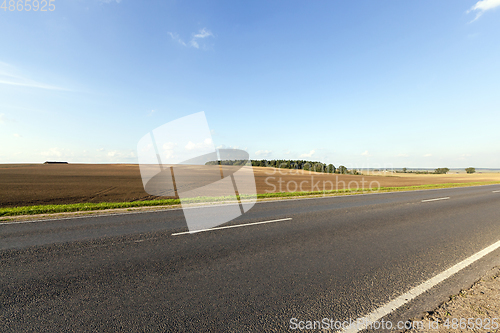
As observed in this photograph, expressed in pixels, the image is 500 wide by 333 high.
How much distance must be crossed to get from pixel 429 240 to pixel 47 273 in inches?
336

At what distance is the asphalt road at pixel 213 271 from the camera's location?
2701 millimetres

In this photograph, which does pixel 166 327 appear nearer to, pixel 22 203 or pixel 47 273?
pixel 47 273

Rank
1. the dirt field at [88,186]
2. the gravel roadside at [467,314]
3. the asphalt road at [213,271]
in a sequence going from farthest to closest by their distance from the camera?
the dirt field at [88,186]
the asphalt road at [213,271]
the gravel roadside at [467,314]

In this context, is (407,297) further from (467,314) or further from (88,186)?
(88,186)

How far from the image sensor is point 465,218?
790 cm

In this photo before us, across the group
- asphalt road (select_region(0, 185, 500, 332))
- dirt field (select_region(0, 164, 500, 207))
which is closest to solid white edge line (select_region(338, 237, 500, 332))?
asphalt road (select_region(0, 185, 500, 332))

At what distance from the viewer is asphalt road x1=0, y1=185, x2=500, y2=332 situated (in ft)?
8.86

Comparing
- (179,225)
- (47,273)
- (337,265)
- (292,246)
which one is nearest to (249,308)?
(337,265)

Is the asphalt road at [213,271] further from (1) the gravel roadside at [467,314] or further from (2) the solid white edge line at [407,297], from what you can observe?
(1) the gravel roadside at [467,314]

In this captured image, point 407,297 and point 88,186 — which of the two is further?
point 88,186

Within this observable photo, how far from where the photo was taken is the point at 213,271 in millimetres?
3840

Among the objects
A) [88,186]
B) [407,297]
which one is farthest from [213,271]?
[88,186]

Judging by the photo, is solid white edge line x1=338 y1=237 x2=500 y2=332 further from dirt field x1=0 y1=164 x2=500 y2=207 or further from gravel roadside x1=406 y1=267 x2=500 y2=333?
dirt field x1=0 y1=164 x2=500 y2=207

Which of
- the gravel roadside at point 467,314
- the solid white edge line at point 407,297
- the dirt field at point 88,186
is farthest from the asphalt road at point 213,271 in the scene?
the dirt field at point 88,186
